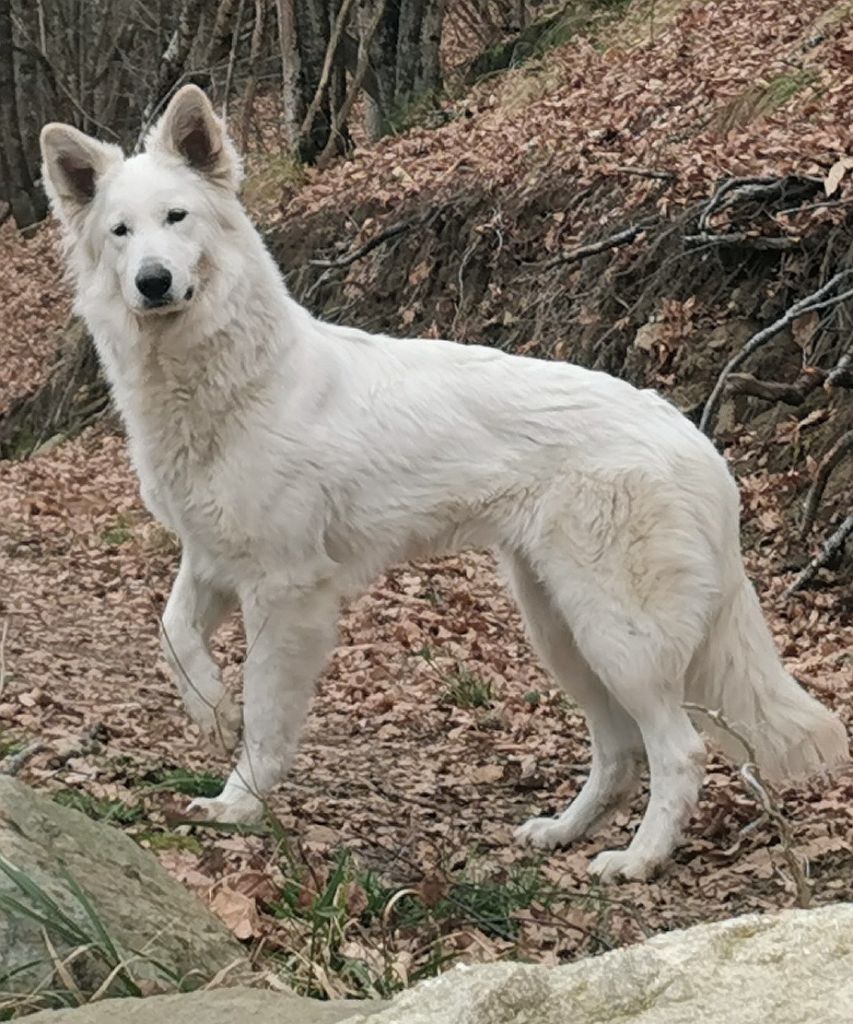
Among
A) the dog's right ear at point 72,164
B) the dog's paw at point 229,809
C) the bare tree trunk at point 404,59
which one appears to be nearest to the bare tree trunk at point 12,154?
the bare tree trunk at point 404,59

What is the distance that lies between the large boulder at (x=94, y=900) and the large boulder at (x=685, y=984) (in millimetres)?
1219

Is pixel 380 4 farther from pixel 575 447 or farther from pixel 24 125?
pixel 575 447

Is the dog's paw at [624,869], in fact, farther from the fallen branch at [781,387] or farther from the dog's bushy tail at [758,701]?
the fallen branch at [781,387]

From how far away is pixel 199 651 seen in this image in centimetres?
506

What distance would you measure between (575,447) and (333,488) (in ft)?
2.89

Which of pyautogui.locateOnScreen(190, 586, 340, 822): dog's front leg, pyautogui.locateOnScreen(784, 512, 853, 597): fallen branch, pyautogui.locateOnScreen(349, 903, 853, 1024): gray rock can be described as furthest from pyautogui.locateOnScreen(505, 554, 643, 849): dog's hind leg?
pyautogui.locateOnScreen(349, 903, 853, 1024): gray rock

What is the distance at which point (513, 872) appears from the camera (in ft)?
14.7

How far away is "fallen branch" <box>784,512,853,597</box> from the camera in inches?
274

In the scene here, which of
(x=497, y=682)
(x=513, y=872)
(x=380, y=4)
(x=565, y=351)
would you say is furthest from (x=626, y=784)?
(x=380, y=4)

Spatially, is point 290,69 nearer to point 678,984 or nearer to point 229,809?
point 229,809

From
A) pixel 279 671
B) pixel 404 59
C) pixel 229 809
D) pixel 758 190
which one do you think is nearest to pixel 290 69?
pixel 404 59

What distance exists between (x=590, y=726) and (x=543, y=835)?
460 mm

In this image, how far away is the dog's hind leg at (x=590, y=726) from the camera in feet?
16.7

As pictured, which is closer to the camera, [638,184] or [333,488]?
[333,488]
